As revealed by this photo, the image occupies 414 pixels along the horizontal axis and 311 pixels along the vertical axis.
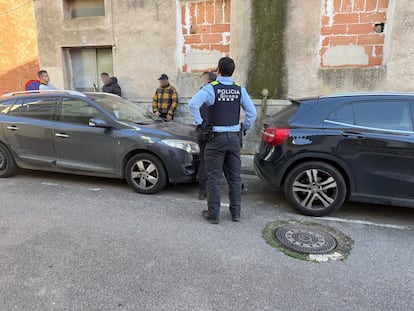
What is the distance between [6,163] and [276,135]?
15.6 ft

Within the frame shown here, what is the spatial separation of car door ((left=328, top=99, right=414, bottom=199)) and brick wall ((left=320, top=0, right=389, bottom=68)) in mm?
3984

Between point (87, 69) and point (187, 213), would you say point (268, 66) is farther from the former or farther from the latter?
point (87, 69)

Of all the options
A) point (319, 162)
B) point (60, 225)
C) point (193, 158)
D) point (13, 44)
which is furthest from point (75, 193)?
point (13, 44)

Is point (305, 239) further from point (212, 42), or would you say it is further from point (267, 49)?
point (212, 42)

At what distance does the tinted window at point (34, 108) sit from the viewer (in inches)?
203

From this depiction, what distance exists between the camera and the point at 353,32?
7066 mm

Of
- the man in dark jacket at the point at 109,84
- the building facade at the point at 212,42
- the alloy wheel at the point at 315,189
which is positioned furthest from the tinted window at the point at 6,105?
the alloy wheel at the point at 315,189

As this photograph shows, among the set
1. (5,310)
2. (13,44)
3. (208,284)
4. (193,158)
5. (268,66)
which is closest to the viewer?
(5,310)

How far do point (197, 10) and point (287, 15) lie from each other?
7.80 ft

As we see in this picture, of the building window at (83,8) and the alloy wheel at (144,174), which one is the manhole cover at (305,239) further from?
the building window at (83,8)

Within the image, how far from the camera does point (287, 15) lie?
732 cm

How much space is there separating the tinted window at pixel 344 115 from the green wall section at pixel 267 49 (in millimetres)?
3981

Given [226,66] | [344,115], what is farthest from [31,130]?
[344,115]

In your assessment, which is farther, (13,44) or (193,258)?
(13,44)
